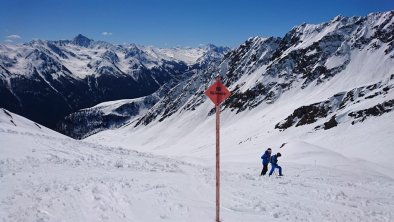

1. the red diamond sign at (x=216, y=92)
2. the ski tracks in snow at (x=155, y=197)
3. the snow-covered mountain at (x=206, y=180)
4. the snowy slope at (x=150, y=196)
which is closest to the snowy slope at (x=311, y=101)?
the snow-covered mountain at (x=206, y=180)

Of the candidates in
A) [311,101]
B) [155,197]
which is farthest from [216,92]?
[311,101]

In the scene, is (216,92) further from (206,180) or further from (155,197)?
(206,180)

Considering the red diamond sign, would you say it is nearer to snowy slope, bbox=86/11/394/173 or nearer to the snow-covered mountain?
the snow-covered mountain

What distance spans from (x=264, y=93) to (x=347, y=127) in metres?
86.6

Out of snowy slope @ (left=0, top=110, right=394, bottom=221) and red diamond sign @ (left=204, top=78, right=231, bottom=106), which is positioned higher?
red diamond sign @ (left=204, top=78, right=231, bottom=106)

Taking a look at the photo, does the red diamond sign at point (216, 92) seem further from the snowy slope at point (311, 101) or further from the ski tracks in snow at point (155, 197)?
the snowy slope at point (311, 101)

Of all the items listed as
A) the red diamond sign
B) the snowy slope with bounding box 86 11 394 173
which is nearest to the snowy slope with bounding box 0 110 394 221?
the red diamond sign

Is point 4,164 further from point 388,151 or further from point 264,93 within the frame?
point 264,93

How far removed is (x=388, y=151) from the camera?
4881 centimetres

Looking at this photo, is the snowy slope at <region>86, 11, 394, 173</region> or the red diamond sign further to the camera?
the snowy slope at <region>86, 11, 394, 173</region>

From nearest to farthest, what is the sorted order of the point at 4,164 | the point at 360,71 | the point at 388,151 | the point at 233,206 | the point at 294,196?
1. the point at 233,206
2. the point at 294,196
3. the point at 4,164
4. the point at 388,151
5. the point at 360,71

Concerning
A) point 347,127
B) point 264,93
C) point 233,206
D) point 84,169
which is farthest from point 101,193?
point 264,93

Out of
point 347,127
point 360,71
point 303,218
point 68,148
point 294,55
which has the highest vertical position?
point 294,55

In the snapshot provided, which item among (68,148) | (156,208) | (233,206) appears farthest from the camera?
(68,148)
